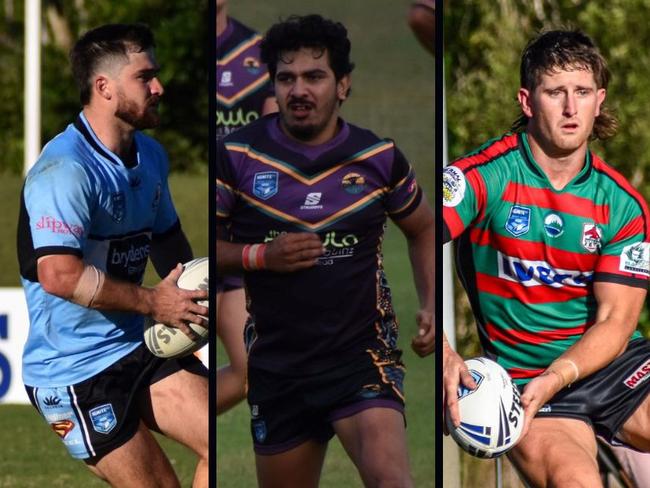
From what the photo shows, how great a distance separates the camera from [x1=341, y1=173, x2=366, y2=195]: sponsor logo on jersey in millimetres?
4285

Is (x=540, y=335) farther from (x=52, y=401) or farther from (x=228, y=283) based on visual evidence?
(x=52, y=401)

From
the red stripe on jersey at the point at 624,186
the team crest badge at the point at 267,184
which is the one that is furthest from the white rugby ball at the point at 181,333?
the red stripe on jersey at the point at 624,186

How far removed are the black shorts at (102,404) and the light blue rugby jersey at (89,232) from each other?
1.5 inches

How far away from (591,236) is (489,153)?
423mm

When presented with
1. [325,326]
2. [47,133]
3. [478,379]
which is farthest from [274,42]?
[47,133]

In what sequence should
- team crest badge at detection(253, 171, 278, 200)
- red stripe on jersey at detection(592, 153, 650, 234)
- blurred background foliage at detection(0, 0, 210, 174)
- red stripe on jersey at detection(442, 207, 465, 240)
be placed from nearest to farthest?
1. team crest badge at detection(253, 171, 278, 200)
2. red stripe on jersey at detection(442, 207, 465, 240)
3. red stripe on jersey at detection(592, 153, 650, 234)
4. blurred background foliage at detection(0, 0, 210, 174)

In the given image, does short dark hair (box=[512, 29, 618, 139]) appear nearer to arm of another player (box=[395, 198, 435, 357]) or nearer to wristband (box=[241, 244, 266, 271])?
arm of another player (box=[395, 198, 435, 357])

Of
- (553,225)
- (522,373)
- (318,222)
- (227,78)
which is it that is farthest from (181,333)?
(227,78)

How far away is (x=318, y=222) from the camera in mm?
4230

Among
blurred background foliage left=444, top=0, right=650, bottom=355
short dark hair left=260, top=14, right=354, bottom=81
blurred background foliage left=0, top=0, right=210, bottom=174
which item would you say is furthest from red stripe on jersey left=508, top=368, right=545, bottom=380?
blurred background foliage left=0, top=0, right=210, bottom=174

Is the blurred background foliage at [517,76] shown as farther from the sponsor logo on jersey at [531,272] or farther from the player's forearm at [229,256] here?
the player's forearm at [229,256]

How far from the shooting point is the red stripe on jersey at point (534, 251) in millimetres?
4641

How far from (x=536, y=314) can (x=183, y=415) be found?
1.24m

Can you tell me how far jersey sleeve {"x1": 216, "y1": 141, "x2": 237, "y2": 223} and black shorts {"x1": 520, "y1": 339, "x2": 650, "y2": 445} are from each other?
121cm
